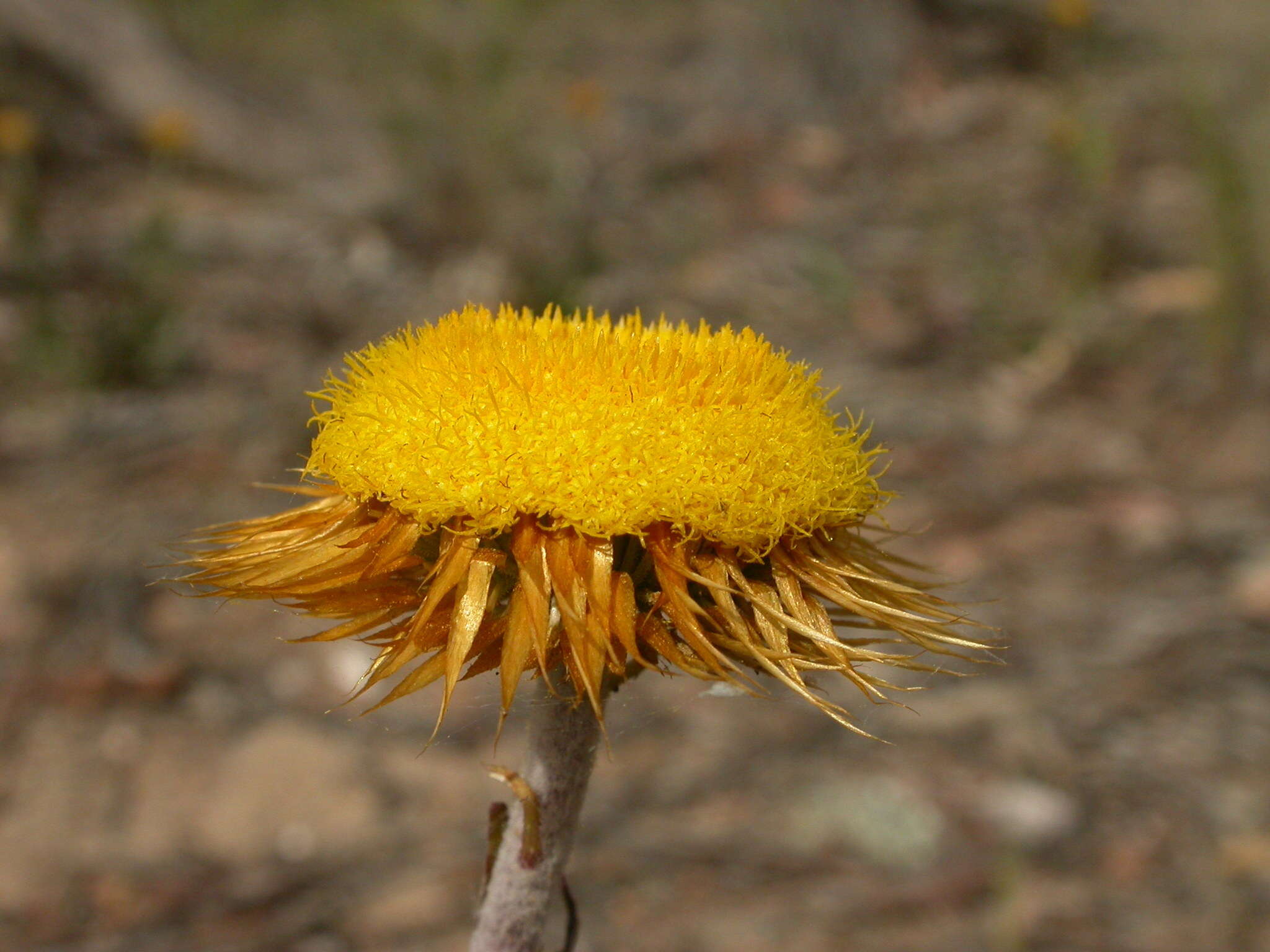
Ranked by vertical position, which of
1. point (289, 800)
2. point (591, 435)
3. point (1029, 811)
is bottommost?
point (289, 800)

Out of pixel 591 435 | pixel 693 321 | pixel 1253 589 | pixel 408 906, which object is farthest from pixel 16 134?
pixel 1253 589

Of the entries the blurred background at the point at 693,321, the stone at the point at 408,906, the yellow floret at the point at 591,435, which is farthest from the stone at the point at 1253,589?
the yellow floret at the point at 591,435

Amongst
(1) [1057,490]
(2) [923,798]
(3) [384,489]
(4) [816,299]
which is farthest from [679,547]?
(4) [816,299]

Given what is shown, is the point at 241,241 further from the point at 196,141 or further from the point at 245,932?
the point at 245,932

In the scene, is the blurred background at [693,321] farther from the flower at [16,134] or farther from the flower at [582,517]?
the flower at [582,517]

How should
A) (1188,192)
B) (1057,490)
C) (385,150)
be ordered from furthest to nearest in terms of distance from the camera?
(385,150), (1188,192), (1057,490)

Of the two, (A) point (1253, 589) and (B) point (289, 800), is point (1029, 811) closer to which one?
(A) point (1253, 589)

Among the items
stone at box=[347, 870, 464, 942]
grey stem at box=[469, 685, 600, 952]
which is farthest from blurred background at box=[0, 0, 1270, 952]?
grey stem at box=[469, 685, 600, 952]

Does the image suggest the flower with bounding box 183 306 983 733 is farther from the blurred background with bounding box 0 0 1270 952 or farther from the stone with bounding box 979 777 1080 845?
the stone with bounding box 979 777 1080 845
